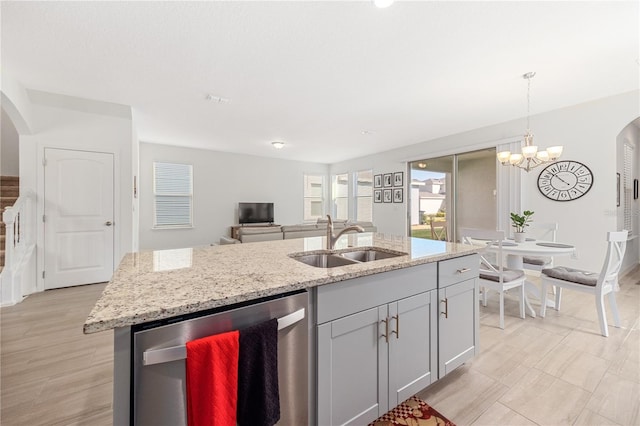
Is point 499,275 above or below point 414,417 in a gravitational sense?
above

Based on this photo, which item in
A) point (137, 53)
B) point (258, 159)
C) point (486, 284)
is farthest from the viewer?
point (258, 159)

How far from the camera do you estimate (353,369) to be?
1.23m

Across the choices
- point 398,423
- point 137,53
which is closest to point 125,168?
point 137,53

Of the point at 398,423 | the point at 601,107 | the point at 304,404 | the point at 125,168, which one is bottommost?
the point at 398,423

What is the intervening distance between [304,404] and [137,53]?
3128 mm

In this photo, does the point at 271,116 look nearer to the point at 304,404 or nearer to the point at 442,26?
the point at 442,26

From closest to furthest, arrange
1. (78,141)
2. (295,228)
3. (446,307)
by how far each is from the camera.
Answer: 1. (446,307)
2. (78,141)
3. (295,228)

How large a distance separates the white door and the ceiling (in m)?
0.96

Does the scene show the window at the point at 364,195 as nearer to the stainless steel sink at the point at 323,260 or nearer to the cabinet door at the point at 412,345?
the stainless steel sink at the point at 323,260

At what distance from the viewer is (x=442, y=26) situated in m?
2.11

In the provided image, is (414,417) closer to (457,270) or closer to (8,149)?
(457,270)

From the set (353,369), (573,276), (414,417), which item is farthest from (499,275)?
(353,369)

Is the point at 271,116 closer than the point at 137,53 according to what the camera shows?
No

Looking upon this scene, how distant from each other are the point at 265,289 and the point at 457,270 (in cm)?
131
